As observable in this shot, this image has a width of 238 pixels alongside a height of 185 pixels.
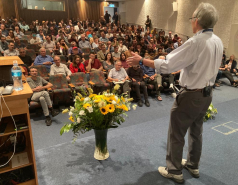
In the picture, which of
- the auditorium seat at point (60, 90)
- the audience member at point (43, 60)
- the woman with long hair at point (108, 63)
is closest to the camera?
the auditorium seat at point (60, 90)

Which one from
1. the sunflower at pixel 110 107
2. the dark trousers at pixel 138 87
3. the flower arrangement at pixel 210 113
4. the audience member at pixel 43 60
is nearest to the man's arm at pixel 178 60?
the sunflower at pixel 110 107

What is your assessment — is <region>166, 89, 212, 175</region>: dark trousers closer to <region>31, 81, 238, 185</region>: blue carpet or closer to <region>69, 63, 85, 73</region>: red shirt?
<region>31, 81, 238, 185</region>: blue carpet

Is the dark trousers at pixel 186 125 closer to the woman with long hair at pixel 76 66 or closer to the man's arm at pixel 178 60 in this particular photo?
the man's arm at pixel 178 60

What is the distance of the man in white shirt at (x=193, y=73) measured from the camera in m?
1.54

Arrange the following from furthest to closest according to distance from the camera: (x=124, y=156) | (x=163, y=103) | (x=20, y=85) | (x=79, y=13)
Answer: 1. (x=79, y=13)
2. (x=163, y=103)
3. (x=124, y=156)
4. (x=20, y=85)

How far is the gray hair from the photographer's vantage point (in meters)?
1.50

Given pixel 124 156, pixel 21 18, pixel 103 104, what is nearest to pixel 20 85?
pixel 103 104

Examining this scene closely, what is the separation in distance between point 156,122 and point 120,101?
1320mm

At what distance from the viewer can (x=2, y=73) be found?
159cm

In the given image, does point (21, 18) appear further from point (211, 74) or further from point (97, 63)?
point (211, 74)

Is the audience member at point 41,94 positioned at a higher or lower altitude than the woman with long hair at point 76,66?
lower

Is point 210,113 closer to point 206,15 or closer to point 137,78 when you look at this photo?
point 137,78

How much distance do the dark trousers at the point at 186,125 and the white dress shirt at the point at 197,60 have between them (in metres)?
0.12

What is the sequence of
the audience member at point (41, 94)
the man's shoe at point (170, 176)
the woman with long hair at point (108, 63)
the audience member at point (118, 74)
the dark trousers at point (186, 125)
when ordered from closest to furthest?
the dark trousers at point (186, 125)
the man's shoe at point (170, 176)
the audience member at point (41, 94)
the audience member at point (118, 74)
the woman with long hair at point (108, 63)
